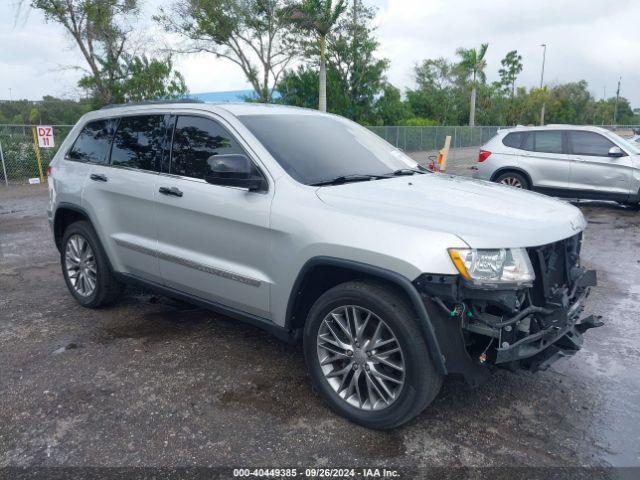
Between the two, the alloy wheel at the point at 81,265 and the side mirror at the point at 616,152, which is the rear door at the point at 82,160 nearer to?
the alloy wheel at the point at 81,265

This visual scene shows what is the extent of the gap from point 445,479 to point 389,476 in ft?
0.90

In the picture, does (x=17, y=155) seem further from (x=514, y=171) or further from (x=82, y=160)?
(x=514, y=171)

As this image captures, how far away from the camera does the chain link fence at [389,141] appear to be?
16438mm

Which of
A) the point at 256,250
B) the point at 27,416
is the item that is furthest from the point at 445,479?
the point at 27,416

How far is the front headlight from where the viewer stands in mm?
2775

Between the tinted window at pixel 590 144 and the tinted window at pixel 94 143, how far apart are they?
29.9 ft

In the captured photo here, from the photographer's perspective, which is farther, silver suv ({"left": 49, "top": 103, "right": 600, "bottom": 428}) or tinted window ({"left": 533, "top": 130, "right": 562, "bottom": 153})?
tinted window ({"left": 533, "top": 130, "right": 562, "bottom": 153})

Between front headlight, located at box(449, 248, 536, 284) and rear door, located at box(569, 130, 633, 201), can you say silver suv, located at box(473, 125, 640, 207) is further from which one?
front headlight, located at box(449, 248, 536, 284)

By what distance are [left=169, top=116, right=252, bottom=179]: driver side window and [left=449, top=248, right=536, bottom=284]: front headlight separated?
5.78 ft

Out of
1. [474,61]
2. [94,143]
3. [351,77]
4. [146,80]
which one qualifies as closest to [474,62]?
[474,61]

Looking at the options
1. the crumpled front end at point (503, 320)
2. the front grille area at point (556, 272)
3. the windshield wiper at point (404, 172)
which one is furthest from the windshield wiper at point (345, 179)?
the front grille area at point (556, 272)

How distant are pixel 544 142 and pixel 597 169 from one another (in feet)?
3.80

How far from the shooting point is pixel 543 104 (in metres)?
58.6

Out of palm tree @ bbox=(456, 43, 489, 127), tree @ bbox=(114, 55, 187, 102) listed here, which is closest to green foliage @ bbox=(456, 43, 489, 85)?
palm tree @ bbox=(456, 43, 489, 127)
